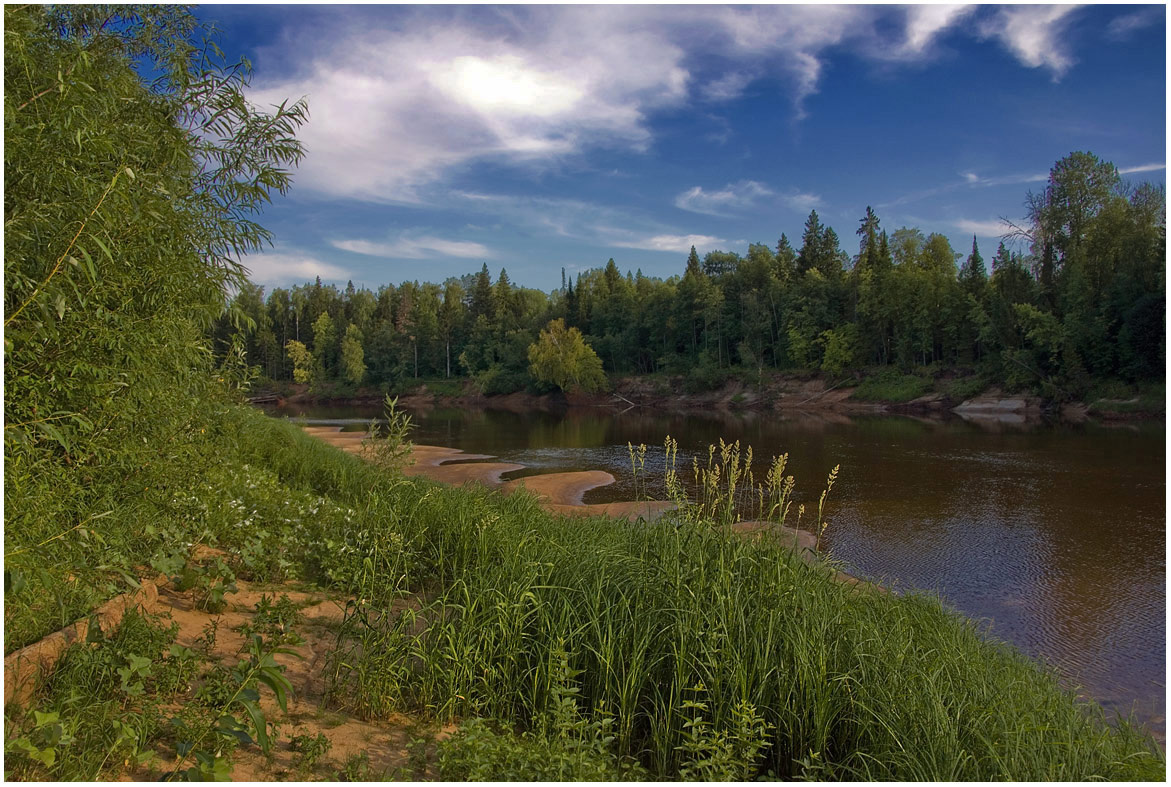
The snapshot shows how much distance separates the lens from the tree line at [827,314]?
43594mm

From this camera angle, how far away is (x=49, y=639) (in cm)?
420

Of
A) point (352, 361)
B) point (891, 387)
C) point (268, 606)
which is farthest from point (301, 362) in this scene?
point (268, 606)

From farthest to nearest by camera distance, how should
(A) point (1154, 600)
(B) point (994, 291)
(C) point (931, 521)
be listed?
1. (B) point (994, 291)
2. (C) point (931, 521)
3. (A) point (1154, 600)

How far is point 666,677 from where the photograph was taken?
4.96 meters

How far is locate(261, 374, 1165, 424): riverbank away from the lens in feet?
132

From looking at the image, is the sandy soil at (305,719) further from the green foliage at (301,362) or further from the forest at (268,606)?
the green foliage at (301,362)

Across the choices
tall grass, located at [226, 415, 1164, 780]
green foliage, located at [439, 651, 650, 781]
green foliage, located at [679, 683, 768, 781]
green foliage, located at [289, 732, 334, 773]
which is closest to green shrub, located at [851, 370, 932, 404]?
tall grass, located at [226, 415, 1164, 780]

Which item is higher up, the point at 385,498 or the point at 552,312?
the point at 552,312

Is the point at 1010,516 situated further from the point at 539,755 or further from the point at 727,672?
the point at 539,755

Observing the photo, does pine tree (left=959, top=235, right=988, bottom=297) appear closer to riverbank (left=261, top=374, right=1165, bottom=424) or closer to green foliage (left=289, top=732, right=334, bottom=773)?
riverbank (left=261, top=374, right=1165, bottom=424)

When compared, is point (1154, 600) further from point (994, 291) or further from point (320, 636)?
point (994, 291)

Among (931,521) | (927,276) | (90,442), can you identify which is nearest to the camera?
(90,442)

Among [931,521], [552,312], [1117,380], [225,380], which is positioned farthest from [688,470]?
[552,312]

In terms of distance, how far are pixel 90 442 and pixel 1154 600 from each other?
13.0 m
